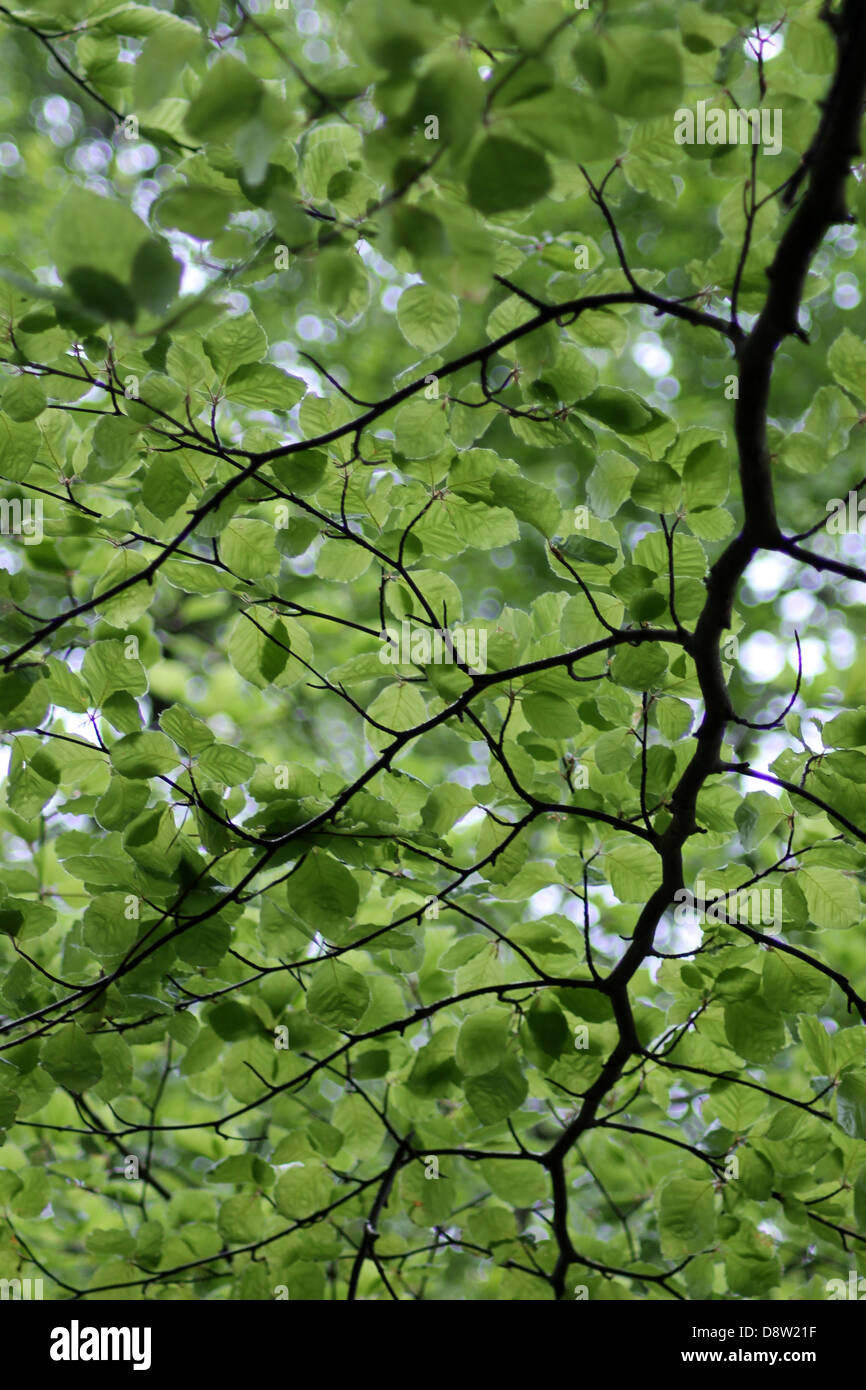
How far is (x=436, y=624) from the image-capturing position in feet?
4.70

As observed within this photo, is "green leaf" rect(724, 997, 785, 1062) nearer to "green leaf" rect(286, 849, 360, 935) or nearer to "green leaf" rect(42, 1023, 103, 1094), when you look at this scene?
"green leaf" rect(286, 849, 360, 935)

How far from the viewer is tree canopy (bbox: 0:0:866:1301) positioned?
0.86 metres

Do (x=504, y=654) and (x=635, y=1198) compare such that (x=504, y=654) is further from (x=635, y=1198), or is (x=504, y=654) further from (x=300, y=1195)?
(x=635, y=1198)

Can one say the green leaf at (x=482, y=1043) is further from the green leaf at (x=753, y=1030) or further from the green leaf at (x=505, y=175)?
the green leaf at (x=505, y=175)

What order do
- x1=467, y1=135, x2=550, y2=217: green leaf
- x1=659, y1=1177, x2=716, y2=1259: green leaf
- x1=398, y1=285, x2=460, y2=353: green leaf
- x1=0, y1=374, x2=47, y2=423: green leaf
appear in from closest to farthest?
x1=467, y1=135, x2=550, y2=217: green leaf
x1=398, y1=285, x2=460, y2=353: green leaf
x1=0, y1=374, x2=47, y2=423: green leaf
x1=659, y1=1177, x2=716, y2=1259: green leaf

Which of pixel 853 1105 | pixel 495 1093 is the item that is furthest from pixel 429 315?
pixel 853 1105

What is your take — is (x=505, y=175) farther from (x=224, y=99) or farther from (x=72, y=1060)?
(x=72, y=1060)

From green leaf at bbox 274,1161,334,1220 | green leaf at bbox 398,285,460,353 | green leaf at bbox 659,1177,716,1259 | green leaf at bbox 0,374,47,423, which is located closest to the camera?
green leaf at bbox 398,285,460,353

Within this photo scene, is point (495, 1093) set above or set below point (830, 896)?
below

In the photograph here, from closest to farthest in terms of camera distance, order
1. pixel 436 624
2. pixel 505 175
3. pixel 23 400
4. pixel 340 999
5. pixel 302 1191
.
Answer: pixel 505 175 < pixel 23 400 < pixel 436 624 < pixel 340 999 < pixel 302 1191

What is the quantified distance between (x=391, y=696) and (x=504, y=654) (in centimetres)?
20

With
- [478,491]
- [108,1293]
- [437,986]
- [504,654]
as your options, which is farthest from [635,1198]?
[478,491]

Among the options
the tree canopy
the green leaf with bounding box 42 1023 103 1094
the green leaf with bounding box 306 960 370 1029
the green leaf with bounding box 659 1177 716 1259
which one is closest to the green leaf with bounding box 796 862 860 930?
the tree canopy

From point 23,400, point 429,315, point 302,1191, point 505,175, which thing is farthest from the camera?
point 302,1191
